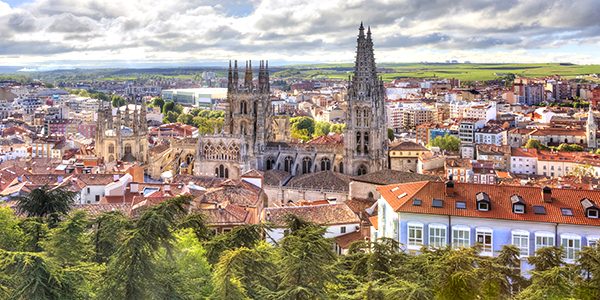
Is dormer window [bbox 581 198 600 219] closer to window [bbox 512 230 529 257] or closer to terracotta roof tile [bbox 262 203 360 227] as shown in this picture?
window [bbox 512 230 529 257]

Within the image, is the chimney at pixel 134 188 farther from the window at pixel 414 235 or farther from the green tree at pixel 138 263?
the green tree at pixel 138 263

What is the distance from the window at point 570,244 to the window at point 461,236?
4.77 meters

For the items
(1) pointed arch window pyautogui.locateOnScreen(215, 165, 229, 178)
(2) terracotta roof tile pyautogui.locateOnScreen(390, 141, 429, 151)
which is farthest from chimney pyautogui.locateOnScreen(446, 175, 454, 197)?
(2) terracotta roof tile pyautogui.locateOnScreen(390, 141, 429, 151)

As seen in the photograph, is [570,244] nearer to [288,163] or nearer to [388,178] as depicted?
[388,178]

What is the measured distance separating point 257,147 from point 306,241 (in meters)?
47.7

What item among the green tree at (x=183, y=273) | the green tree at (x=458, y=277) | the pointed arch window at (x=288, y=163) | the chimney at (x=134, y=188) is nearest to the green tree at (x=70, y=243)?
the green tree at (x=183, y=273)

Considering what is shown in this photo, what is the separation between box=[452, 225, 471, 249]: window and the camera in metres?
34.4

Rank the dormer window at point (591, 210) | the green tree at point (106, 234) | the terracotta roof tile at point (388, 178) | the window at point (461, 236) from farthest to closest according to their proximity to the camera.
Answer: the terracotta roof tile at point (388, 178) < the window at point (461, 236) < the dormer window at point (591, 210) < the green tree at point (106, 234)

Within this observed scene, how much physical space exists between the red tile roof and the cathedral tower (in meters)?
33.7

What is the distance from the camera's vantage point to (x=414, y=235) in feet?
116

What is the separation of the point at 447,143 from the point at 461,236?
88.5 metres

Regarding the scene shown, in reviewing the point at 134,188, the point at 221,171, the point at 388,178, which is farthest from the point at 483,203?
the point at 221,171

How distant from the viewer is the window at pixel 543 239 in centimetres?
3338

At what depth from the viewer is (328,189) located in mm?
61031
